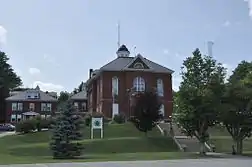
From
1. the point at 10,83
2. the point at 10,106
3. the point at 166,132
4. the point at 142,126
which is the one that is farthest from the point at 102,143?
the point at 10,83

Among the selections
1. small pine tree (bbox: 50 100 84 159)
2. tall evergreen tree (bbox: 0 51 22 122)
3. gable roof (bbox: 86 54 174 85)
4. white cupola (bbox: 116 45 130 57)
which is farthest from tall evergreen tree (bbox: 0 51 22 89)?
small pine tree (bbox: 50 100 84 159)

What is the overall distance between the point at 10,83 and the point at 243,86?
85.4 m

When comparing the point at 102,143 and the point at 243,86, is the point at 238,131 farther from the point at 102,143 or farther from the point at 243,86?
the point at 102,143

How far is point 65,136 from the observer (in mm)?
31094

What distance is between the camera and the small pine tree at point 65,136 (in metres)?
30.5

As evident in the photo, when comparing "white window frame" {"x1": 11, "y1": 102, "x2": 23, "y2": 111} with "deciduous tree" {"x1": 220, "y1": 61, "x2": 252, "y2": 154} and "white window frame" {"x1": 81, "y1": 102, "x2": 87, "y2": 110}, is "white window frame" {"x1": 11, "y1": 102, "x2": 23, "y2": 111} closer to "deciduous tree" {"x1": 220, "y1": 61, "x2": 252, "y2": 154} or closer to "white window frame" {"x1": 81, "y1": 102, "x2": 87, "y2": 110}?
"white window frame" {"x1": 81, "y1": 102, "x2": 87, "y2": 110}

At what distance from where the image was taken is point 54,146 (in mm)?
30531

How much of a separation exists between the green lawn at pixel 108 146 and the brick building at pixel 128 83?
13.9 metres

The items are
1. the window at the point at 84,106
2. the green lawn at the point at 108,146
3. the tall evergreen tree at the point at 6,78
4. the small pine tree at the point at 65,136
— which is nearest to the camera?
the small pine tree at the point at 65,136

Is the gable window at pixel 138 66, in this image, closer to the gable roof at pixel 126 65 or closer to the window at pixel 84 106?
the gable roof at pixel 126 65

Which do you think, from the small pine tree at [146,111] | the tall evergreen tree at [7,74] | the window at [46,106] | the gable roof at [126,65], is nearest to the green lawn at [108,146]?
the small pine tree at [146,111]

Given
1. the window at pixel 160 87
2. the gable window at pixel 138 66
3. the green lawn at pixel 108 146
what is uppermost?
the gable window at pixel 138 66

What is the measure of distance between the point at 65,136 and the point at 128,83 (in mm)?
33393

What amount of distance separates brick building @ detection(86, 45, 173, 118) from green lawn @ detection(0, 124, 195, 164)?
13.9 meters
